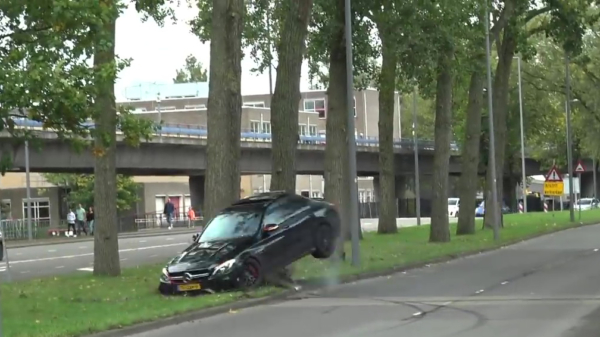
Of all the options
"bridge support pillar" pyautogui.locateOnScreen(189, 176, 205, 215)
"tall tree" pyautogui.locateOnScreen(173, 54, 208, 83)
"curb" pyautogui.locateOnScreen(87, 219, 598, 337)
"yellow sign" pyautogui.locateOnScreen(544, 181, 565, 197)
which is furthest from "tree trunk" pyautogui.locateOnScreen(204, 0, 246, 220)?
"tall tree" pyautogui.locateOnScreen(173, 54, 208, 83)

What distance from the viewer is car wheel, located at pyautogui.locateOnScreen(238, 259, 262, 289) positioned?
17.7 m

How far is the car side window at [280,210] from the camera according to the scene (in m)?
18.9

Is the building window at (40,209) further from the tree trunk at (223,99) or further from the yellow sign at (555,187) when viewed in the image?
the tree trunk at (223,99)

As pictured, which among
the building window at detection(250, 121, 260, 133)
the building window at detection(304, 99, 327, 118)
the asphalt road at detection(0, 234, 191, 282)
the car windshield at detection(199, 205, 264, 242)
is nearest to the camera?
the car windshield at detection(199, 205, 264, 242)

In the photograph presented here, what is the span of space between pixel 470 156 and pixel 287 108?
49.6 feet

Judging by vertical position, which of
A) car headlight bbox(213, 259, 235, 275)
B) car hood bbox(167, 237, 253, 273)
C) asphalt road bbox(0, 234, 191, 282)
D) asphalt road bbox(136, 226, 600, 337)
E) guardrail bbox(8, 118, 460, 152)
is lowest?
asphalt road bbox(136, 226, 600, 337)

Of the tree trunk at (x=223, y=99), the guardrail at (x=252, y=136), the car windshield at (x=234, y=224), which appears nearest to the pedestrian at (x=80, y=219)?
the guardrail at (x=252, y=136)

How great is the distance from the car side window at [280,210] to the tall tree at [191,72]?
103m

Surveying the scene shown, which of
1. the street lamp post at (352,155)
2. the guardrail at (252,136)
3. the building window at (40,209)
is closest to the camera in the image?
the street lamp post at (352,155)

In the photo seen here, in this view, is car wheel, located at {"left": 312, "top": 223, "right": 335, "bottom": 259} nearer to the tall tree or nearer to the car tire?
the car tire

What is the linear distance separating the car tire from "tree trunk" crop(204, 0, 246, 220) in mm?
3098

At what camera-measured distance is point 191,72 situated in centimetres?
12338

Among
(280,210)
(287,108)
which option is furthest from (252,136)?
(280,210)

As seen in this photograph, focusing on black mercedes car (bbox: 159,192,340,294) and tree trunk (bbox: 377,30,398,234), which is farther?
tree trunk (bbox: 377,30,398,234)
